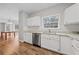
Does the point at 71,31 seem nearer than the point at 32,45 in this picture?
Yes

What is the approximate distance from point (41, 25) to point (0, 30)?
0.69 metres

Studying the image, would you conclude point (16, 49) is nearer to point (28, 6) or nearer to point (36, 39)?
point (36, 39)

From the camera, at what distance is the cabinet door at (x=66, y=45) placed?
185 cm

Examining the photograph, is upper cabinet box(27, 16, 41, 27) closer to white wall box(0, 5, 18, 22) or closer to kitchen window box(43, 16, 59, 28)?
kitchen window box(43, 16, 59, 28)

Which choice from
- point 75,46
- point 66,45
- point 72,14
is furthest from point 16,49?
point 72,14

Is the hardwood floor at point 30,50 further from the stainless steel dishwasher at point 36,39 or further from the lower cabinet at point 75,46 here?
the lower cabinet at point 75,46

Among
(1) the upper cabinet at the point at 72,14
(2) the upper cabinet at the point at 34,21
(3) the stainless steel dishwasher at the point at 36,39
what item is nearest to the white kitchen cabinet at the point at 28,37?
(3) the stainless steel dishwasher at the point at 36,39

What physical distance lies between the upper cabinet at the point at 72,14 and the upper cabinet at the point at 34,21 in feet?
1.49

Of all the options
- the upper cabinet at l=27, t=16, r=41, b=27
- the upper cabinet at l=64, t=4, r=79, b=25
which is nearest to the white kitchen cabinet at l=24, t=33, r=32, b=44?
the upper cabinet at l=27, t=16, r=41, b=27

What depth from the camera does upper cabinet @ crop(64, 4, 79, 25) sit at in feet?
6.03

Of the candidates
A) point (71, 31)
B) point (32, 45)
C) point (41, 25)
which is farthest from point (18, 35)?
point (71, 31)
